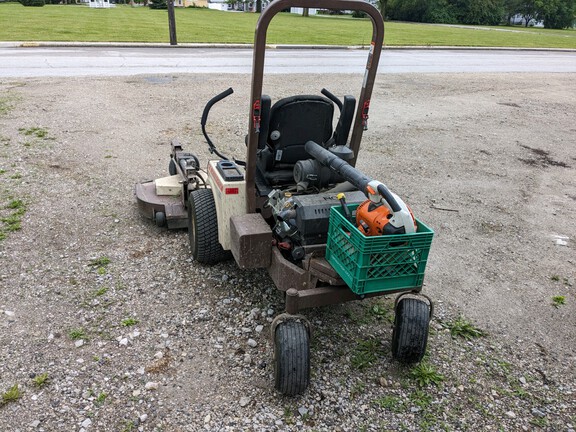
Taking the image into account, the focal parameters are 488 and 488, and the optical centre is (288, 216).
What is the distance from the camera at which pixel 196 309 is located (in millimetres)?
3562

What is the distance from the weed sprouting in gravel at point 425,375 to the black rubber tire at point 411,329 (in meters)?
0.09

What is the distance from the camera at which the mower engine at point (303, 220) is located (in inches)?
118

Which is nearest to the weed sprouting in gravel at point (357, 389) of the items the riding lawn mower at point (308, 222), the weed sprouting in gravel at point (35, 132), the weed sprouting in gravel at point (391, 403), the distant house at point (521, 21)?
the weed sprouting in gravel at point (391, 403)

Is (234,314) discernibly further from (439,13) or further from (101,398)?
(439,13)

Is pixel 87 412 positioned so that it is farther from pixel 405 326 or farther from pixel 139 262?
pixel 405 326

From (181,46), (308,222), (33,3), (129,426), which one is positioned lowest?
(129,426)

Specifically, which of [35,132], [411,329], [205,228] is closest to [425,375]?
[411,329]

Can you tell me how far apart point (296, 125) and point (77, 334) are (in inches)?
80.0

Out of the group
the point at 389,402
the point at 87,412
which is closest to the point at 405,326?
the point at 389,402

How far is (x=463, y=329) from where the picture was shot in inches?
141

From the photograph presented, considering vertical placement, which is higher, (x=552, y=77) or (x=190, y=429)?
(x=552, y=77)

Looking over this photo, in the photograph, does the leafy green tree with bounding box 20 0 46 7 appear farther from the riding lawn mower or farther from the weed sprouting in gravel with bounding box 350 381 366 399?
the weed sprouting in gravel with bounding box 350 381 366 399

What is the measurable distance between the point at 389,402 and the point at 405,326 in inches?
18.1

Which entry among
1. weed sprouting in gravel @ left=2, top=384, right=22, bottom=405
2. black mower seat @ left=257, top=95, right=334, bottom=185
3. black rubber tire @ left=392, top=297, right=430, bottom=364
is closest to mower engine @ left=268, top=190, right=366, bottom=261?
black mower seat @ left=257, top=95, right=334, bottom=185
